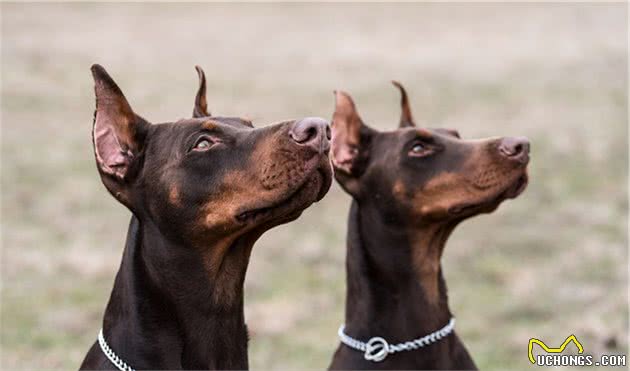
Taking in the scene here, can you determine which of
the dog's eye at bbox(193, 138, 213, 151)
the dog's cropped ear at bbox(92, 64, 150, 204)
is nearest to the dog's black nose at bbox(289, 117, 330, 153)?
the dog's eye at bbox(193, 138, 213, 151)

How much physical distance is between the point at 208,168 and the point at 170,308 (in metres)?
0.62

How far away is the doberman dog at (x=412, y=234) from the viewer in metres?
5.73

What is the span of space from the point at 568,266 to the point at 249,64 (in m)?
17.6

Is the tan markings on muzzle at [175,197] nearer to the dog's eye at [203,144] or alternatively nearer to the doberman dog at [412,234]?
the dog's eye at [203,144]

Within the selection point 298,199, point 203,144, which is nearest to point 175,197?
point 203,144

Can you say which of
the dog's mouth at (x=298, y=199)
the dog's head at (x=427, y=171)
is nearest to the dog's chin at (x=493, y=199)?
the dog's head at (x=427, y=171)

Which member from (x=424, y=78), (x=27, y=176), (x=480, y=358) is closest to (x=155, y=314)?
(x=480, y=358)

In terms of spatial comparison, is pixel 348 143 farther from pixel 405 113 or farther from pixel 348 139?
pixel 405 113

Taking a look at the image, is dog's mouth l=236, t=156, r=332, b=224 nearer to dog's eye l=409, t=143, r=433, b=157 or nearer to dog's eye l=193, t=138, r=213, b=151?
dog's eye l=193, t=138, r=213, b=151

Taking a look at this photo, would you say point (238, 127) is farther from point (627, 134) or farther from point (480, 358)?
point (627, 134)

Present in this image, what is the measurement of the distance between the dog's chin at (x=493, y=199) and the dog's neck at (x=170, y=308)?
1.65m

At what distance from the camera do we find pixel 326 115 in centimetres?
2128

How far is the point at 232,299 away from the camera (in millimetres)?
4613

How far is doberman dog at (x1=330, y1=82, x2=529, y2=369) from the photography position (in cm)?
573
